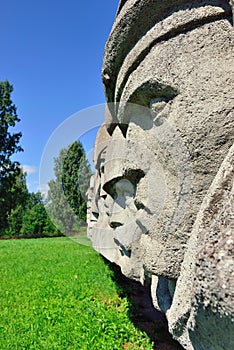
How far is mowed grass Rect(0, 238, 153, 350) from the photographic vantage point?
2424mm

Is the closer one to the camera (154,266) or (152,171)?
(154,266)

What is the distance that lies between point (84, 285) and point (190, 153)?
3.26 m

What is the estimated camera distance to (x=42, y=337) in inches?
99.3

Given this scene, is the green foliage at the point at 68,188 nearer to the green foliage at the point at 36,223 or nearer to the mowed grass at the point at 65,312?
the mowed grass at the point at 65,312

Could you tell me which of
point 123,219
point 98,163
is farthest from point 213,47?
point 98,163

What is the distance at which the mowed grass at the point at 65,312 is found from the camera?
2424mm

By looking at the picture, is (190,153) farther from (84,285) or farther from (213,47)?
(84,285)

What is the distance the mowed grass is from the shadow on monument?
0.25 ft

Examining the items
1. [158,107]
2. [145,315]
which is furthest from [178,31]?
[145,315]

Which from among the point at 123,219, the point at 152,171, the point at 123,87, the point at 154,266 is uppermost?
the point at 123,87

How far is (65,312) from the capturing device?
301cm

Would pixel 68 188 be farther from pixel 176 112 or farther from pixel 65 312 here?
pixel 176 112

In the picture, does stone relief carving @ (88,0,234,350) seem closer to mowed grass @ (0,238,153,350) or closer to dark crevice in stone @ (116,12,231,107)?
dark crevice in stone @ (116,12,231,107)

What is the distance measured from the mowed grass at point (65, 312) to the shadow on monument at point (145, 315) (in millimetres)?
76
